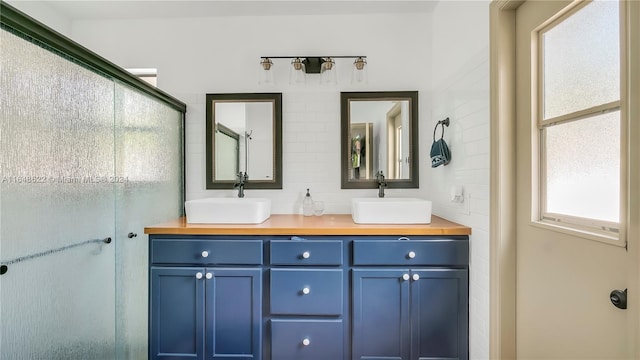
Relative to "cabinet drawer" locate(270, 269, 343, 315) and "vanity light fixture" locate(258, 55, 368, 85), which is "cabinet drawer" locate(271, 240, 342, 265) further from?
"vanity light fixture" locate(258, 55, 368, 85)

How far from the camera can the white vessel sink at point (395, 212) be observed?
1.70 metres

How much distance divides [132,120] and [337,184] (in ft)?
4.44

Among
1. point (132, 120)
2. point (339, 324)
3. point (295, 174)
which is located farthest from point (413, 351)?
point (132, 120)

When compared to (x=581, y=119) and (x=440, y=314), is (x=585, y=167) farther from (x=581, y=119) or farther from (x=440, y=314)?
(x=440, y=314)

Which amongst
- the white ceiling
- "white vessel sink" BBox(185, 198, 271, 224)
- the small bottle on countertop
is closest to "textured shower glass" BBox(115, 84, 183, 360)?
"white vessel sink" BBox(185, 198, 271, 224)

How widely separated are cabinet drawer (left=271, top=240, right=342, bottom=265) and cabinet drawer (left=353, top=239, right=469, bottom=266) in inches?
4.5

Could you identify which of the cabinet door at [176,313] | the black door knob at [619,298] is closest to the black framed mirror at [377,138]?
the cabinet door at [176,313]

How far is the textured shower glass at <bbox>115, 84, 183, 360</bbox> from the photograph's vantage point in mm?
1521

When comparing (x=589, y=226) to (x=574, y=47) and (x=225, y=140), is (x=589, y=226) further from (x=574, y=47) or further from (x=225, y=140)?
(x=225, y=140)

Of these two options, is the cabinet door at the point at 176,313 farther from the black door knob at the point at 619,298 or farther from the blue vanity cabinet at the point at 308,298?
the black door knob at the point at 619,298

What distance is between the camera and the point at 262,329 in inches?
62.9

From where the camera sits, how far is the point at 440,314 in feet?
5.18

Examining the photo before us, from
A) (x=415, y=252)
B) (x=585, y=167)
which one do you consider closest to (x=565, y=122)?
(x=585, y=167)

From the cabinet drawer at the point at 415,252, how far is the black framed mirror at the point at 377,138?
2.11 feet
